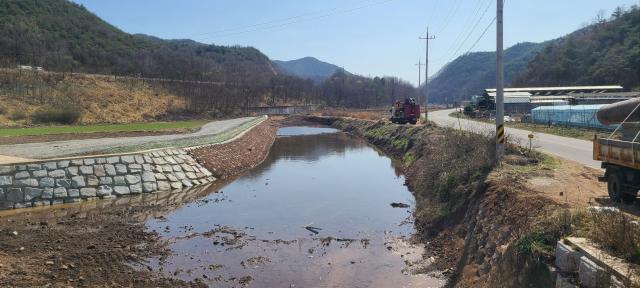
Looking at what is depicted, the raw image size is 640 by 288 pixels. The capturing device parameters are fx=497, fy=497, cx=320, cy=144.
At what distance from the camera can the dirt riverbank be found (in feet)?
37.1

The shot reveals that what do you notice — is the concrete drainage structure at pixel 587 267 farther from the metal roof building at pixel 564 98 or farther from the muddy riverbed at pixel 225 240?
the metal roof building at pixel 564 98

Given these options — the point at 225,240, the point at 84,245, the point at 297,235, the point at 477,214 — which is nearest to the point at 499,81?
the point at 477,214

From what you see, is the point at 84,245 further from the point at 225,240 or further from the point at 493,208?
the point at 493,208

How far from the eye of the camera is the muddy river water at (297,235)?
12.1 m

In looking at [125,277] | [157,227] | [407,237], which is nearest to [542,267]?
[407,237]

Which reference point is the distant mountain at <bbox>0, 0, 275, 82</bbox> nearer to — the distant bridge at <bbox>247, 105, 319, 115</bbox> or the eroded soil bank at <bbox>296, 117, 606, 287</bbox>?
the distant bridge at <bbox>247, 105, 319, 115</bbox>

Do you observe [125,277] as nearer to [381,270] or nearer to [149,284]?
[149,284]

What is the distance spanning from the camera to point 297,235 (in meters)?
15.8

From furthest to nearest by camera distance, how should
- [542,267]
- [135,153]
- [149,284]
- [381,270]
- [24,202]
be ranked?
1. [135,153]
2. [24,202]
3. [381,270]
4. [149,284]
5. [542,267]

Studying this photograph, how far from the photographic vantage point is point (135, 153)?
23.7 m

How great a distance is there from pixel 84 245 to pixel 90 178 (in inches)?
321

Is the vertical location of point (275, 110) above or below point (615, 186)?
above

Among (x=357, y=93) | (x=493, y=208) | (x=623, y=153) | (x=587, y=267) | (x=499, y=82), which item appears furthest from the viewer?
(x=357, y=93)

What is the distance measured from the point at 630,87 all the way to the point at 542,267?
7615 cm
